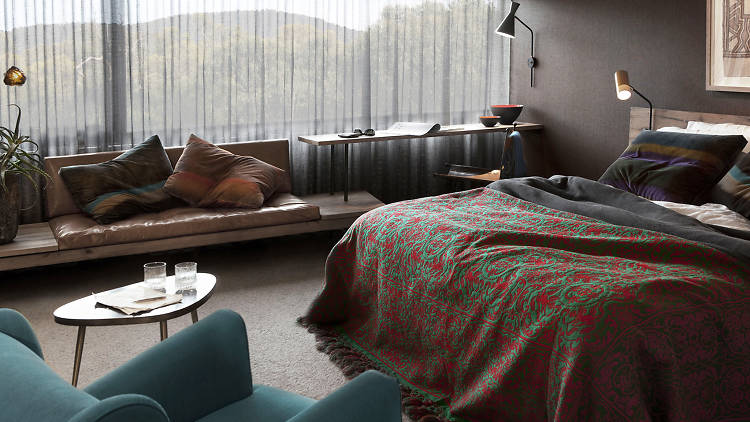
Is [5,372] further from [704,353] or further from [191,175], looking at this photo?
[191,175]

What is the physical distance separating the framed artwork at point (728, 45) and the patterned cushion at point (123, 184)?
3277 millimetres

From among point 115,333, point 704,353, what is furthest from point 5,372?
point 115,333

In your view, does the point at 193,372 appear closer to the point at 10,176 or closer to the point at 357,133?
the point at 10,176

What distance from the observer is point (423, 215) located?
336 cm

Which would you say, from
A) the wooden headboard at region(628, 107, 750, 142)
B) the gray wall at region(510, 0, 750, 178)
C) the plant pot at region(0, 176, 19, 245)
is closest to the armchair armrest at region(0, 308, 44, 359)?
the plant pot at region(0, 176, 19, 245)

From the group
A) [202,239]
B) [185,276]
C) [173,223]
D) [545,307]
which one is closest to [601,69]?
[202,239]

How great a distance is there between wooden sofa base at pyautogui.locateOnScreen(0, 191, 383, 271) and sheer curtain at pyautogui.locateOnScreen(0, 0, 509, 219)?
493 millimetres

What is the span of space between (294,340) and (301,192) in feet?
6.78

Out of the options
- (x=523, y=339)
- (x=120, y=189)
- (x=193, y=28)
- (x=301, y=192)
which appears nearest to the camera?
(x=523, y=339)

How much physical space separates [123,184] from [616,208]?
2.85m

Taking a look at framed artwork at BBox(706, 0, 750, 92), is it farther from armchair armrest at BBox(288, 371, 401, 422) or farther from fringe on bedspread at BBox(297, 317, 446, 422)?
armchair armrest at BBox(288, 371, 401, 422)

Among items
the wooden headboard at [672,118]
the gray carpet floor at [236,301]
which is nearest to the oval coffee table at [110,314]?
the gray carpet floor at [236,301]

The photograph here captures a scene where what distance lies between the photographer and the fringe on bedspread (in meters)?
2.85

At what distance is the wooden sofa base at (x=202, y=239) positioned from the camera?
4.14 meters
